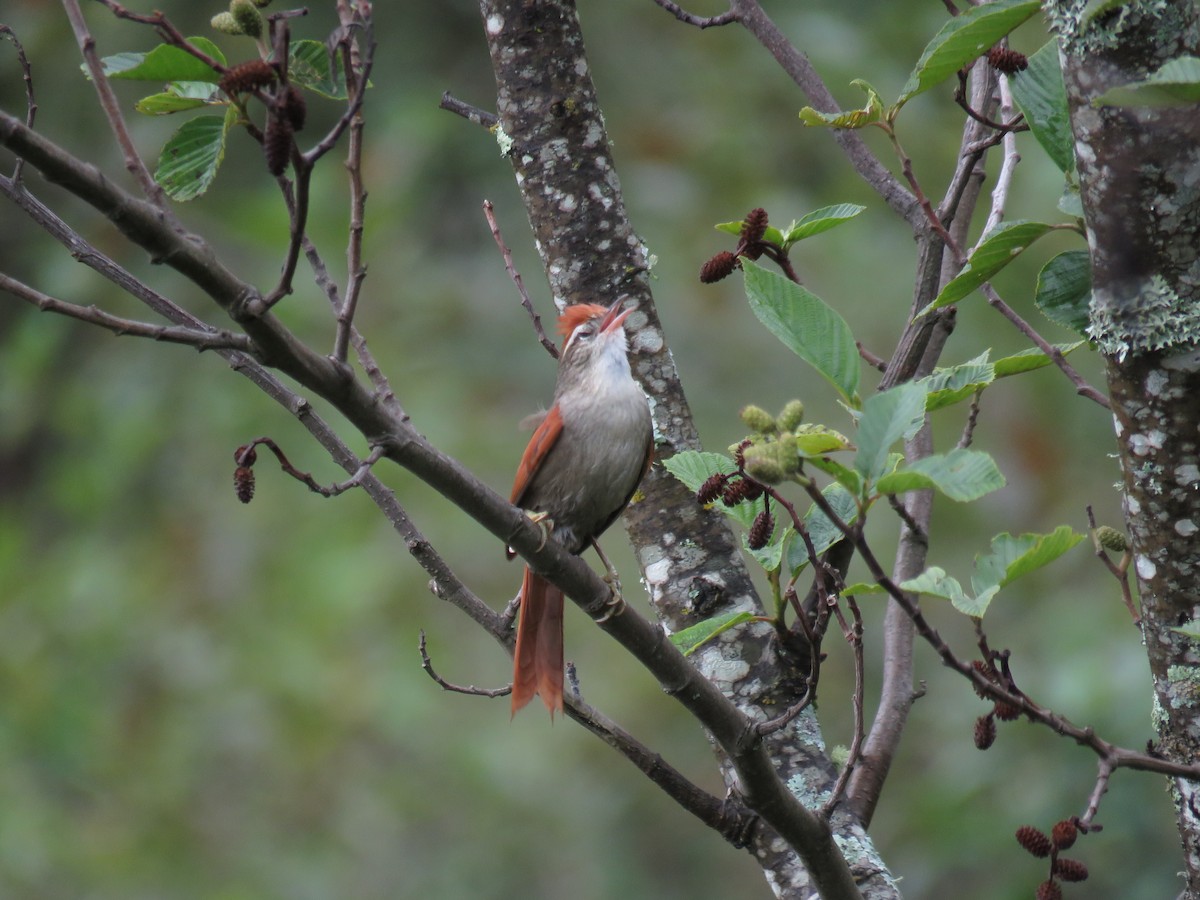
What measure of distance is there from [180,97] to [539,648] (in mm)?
1679

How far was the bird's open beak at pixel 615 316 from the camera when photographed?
9.86 ft

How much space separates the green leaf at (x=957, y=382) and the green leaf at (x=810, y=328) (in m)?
0.19

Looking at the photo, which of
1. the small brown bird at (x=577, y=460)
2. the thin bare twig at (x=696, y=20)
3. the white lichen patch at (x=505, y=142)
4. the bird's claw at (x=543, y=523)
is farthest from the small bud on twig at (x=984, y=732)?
the thin bare twig at (x=696, y=20)

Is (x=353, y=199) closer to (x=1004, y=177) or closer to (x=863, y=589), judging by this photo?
(x=863, y=589)

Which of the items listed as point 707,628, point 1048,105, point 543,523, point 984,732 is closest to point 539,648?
point 543,523

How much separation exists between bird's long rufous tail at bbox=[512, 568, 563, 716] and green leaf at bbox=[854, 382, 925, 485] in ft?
4.90

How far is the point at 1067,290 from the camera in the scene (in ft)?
6.73

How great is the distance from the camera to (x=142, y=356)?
6879 mm

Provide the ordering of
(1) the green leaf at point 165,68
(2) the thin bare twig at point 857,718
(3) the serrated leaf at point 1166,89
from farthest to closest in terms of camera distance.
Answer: (2) the thin bare twig at point 857,718, (1) the green leaf at point 165,68, (3) the serrated leaf at point 1166,89

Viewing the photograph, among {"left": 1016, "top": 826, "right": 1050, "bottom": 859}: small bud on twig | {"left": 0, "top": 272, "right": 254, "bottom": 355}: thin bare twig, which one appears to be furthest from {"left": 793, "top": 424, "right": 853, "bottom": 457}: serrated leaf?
{"left": 1016, "top": 826, "right": 1050, "bottom": 859}: small bud on twig

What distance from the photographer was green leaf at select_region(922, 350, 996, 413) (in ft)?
6.29

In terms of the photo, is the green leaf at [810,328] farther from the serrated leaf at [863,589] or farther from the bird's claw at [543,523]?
the bird's claw at [543,523]

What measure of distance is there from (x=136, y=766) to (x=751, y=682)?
4.85 m

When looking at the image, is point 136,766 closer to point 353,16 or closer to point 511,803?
point 511,803
